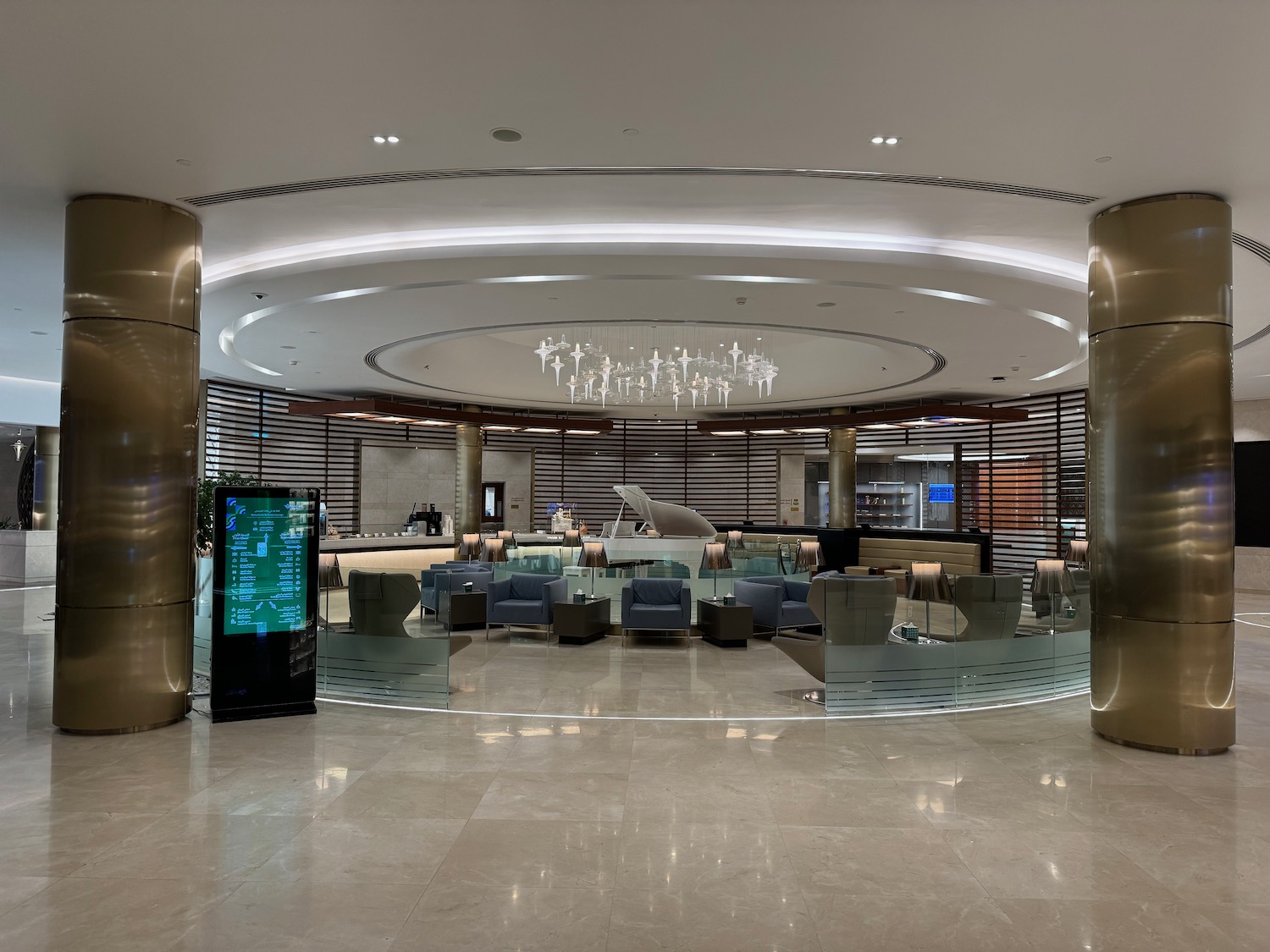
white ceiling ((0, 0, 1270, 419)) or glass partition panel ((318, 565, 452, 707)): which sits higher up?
white ceiling ((0, 0, 1270, 419))

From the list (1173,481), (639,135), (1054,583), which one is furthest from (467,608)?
(1173,481)

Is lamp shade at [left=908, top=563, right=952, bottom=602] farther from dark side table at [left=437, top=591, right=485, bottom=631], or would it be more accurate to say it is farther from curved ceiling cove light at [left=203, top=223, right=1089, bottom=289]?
dark side table at [left=437, top=591, right=485, bottom=631]

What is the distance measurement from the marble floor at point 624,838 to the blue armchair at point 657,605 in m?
3.44

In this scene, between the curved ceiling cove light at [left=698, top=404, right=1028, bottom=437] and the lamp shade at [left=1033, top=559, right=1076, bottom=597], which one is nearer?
the lamp shade at [left=1033, top=559, right=1076, bottom=597]

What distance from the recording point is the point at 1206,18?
148 inches

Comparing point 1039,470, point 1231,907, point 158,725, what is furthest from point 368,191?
point 1039,470

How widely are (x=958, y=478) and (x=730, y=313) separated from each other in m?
11.0

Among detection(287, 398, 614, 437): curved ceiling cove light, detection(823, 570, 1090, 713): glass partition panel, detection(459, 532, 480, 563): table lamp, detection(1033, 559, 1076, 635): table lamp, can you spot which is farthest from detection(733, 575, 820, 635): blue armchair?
detection(287, 398, 614, 437): curved ceiling cove light

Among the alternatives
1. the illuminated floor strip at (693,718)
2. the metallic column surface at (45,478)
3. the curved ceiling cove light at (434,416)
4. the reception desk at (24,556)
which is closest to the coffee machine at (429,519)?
the curved ceiling cove light at (434,416)

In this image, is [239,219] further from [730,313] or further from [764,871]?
[764,871]

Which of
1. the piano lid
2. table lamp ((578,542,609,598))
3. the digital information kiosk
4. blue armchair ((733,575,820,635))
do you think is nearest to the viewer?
the digital information kiosk

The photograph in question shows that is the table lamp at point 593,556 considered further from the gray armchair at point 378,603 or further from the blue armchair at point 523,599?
the gray armchair at point 378,603

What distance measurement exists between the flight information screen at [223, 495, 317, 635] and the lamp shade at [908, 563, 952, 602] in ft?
17.1

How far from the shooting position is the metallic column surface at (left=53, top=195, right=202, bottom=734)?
18.9ft
